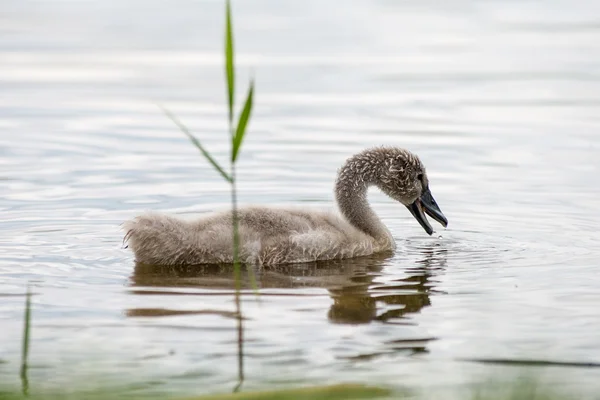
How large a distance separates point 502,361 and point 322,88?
10.4m

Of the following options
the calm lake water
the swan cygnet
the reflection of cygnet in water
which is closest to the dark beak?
the swan cygnet

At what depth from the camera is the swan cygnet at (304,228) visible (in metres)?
9.03

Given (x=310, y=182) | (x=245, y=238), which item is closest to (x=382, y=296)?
(x=245, y=238)

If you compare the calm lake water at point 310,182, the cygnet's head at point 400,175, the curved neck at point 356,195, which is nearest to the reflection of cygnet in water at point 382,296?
the calm lake water at point 310,182

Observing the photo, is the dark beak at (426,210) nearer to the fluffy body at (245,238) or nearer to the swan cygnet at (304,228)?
the swan cygnet at (304,228)

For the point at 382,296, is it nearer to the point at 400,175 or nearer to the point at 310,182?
the point at 400,175

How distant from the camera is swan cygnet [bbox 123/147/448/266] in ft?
29.6

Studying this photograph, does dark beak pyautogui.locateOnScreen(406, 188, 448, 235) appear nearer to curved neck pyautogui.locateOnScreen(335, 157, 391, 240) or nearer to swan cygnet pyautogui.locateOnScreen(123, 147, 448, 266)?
swan cygnet pyautogui.locateOnScreen(123, 147, 448, 266)

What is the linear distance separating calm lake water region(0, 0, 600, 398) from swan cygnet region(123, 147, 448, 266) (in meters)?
0.17

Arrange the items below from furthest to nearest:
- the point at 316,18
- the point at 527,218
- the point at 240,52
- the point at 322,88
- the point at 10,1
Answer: the point at 10,1
the point at 316,18
the point at 240,52
the point at 322,88
the point at 527,218

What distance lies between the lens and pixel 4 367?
251 inches

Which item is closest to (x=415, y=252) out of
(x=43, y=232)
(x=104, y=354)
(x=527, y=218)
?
(x=527, y=218)

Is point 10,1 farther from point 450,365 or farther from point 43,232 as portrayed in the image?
point 450,365

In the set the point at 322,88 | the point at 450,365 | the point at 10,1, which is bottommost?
the point at 450,365
